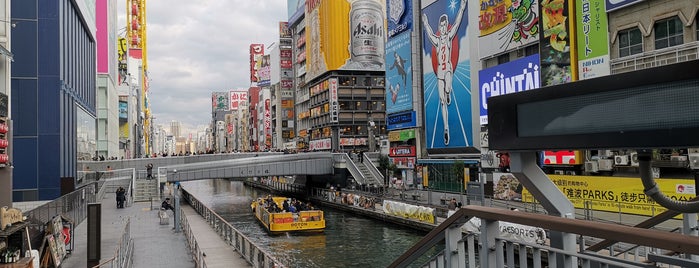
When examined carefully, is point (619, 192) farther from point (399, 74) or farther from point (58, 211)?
point (399, 74)

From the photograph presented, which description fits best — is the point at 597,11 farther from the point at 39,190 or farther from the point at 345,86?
the point at 345,86

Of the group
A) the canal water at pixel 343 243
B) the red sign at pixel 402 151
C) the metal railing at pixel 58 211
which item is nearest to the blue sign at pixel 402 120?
the red sign at pixel 402 151

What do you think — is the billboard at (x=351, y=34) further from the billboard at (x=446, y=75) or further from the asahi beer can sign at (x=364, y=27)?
the billboard at (x=446, y=75)

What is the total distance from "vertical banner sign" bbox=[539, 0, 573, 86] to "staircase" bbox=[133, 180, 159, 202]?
3075cm

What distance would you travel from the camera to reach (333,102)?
83.5 metres

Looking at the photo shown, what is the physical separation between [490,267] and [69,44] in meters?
35.6

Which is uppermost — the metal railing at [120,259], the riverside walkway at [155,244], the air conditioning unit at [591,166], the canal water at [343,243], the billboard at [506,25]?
the billboard at [506,25]

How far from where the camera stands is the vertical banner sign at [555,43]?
30.5 metres

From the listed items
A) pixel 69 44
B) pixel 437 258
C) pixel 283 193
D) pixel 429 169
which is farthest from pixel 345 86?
pixel 437 258

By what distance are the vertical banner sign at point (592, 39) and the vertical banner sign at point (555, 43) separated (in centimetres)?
85

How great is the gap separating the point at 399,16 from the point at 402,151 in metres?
14.8

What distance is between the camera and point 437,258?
512 cm

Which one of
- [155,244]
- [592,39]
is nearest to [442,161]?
[592,39]

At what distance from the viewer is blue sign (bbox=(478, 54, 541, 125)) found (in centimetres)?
3406
